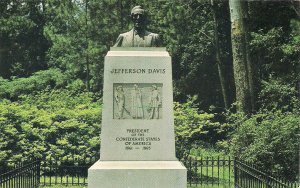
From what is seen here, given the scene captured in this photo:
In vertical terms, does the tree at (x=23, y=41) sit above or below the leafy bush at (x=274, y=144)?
above

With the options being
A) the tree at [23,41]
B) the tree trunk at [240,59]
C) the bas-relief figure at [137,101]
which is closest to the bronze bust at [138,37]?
the bas-relief figure at [137,101]

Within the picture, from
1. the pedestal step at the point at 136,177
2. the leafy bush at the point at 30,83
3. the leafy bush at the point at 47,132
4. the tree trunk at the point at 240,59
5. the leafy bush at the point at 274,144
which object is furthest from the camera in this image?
the leafy bush at the point at 30,83

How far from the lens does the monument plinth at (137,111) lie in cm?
904

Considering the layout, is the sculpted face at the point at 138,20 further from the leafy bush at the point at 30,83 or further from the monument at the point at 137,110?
the leafy bush at the point at 30,83

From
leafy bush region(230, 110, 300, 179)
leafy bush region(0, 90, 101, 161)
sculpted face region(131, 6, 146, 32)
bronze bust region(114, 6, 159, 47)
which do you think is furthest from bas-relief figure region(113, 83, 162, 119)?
leafy bush region(0, 90, 101, 161)

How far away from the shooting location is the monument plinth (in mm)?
9039

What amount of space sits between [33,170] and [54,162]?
328cm

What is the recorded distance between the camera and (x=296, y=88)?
21.9 metres

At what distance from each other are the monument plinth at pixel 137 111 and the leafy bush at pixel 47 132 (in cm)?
696

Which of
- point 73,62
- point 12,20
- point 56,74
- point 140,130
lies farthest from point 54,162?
point 12,20

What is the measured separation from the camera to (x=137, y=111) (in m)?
9.14

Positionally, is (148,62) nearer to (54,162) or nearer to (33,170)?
(33,170)

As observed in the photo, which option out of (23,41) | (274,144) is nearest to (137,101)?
(274,144)

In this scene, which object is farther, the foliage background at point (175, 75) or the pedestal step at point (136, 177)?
the foliage background at point (175, 75)
